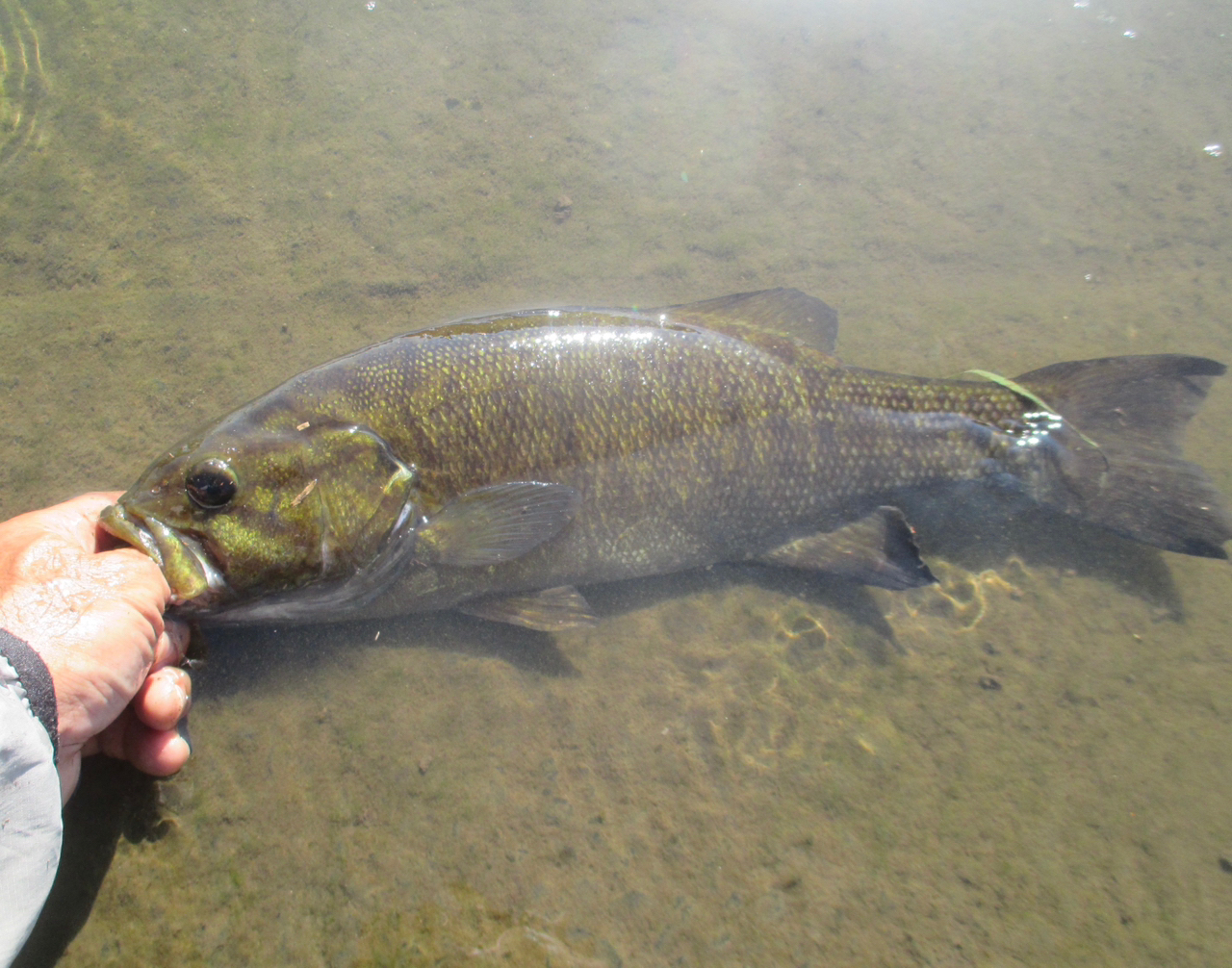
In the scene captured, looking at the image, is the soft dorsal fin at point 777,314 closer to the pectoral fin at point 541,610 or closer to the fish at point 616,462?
the fish at point 616,462

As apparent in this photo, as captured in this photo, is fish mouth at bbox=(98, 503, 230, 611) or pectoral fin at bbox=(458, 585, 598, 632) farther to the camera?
pectoral fin at bbox=(458, 585, 598, 632)

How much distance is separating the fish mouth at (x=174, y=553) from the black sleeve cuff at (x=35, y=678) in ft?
2.04

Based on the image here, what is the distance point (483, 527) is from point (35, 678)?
5.12 feet

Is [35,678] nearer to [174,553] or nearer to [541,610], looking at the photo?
[174,553]

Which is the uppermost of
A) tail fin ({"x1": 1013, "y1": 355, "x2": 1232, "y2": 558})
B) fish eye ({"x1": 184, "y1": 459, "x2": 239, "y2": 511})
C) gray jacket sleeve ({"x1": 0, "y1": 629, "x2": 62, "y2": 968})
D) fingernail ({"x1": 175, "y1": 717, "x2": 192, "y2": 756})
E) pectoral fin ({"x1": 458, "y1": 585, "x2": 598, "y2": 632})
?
tail fin ({"x1": 1013, "y1": 355, "x2": 1232, "y2": 558})

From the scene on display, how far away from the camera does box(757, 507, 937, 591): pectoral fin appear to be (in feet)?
10.8

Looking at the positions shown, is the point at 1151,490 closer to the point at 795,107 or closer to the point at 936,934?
the point at 936,934

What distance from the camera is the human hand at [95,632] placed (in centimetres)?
217

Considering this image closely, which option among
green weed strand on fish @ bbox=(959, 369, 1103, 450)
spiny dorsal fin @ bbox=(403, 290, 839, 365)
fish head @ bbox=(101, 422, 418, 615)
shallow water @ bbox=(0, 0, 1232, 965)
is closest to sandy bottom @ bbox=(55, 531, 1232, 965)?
shallow water @ bbox=(0, 0, 1232, 965)

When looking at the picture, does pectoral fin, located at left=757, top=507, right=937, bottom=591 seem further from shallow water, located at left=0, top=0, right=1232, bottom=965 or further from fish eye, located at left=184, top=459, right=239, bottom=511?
fish eye, located at left=184, top=459, right=239, bottom=511

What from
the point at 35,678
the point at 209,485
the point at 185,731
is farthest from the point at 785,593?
the point at 35,678

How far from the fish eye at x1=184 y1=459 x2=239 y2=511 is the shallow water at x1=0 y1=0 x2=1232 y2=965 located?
776 mm

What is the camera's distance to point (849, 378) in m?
3.41

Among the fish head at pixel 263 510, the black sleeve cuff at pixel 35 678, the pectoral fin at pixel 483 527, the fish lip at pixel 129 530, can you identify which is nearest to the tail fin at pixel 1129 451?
the pectoral fin at pixel 483 527
